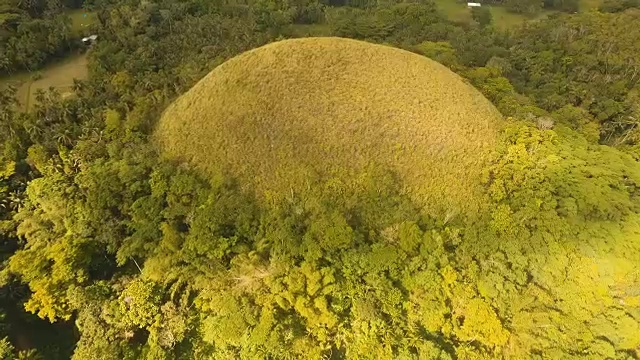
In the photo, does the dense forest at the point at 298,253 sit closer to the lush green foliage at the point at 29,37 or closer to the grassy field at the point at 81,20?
the lush green foliage at the point at 29,37

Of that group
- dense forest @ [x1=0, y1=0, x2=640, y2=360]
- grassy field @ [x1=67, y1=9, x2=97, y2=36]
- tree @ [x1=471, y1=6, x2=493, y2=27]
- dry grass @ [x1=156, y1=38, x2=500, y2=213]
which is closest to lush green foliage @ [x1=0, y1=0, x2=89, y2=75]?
grassy field @ [x1=67, y1=9, x2=97, y2=36]

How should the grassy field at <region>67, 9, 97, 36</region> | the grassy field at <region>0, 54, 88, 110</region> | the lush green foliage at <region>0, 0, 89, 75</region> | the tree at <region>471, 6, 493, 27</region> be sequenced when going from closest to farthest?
the grassy field at <region>0, 54, 88, 110</region> → the lush green foliage at <region>0, 0, 89, 75</region> → the grassy field at <region>67, 9, 97, 36</region> → the tree at <region>471, 6, 493, 27</region>

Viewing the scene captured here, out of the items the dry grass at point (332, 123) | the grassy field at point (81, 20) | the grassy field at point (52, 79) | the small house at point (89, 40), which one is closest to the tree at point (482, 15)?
the dry grass at point (332, 123)

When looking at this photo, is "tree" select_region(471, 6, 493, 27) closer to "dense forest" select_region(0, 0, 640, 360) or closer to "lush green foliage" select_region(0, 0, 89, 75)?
"dense forest" select_region(0, 0, 640, 360)

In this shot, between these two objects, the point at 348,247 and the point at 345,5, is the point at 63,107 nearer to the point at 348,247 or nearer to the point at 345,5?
the point at 348,247

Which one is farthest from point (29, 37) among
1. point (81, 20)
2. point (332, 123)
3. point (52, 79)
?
point (332, 123)
